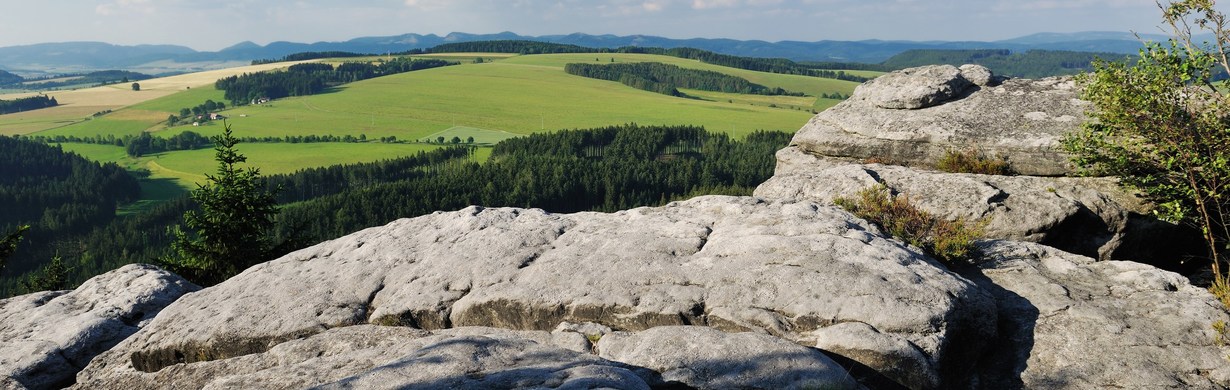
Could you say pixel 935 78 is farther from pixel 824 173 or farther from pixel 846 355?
pixel 846 355

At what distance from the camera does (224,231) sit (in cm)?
2791

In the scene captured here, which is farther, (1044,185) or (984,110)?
(984,110)

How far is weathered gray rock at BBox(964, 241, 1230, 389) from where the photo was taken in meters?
10.3

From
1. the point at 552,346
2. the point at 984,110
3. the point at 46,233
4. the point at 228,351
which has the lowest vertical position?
the point at 46,233

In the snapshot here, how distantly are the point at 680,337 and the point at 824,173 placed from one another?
1159 centimetres

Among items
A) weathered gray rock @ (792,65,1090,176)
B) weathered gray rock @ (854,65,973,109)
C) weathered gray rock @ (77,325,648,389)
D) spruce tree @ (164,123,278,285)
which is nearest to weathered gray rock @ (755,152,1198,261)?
weathered gray rock @ (792,65,1090,176)

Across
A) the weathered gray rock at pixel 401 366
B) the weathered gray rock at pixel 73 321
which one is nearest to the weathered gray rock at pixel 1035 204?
the weathered gray rock at pixel 401 366

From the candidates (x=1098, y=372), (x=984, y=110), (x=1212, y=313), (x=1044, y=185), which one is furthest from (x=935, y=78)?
(x=1098, y=372)

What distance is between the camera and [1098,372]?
10.4m

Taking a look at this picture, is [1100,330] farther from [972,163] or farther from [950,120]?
[950,120]

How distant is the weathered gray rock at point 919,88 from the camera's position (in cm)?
2361

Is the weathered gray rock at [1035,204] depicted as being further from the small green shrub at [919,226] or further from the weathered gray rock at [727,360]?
the weathered gray rock at [727,360]

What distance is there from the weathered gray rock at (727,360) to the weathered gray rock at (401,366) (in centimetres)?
69

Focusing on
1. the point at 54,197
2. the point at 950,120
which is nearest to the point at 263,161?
the point at 54,197
